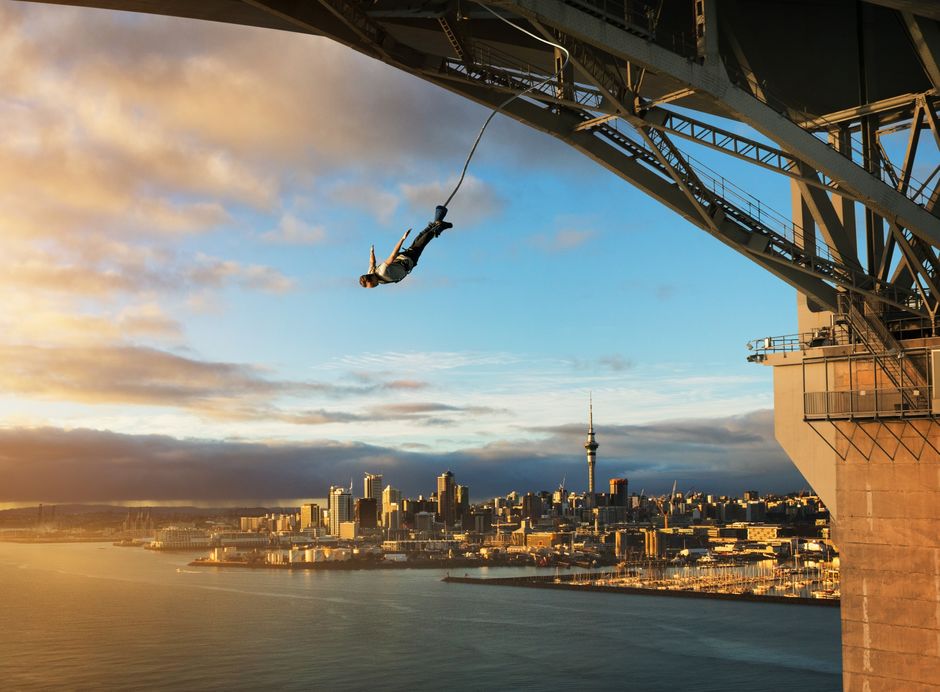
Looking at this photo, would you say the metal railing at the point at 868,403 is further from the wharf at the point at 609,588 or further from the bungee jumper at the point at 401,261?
the wharf at the point at 609,588

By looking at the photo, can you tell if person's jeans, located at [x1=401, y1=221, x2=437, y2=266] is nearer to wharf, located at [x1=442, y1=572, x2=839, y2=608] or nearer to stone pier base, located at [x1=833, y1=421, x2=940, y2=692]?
stone pier base, located at [x1=833, y1=421, x2=940, y2=692]

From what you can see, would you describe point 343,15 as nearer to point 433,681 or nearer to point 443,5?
point 443,5

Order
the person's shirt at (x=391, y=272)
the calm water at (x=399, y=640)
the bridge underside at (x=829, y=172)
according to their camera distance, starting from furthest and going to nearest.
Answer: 1. the calm water at (x=399, y=640)
2. the bridge underside at (x=829, y=172)
3. the person's shirt at (x=391, y=272)

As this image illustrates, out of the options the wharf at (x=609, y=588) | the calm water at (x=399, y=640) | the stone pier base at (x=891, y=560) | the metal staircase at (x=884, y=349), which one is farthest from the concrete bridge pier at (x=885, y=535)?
the wharf at (x=609, y=588)

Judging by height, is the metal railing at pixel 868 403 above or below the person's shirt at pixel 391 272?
below

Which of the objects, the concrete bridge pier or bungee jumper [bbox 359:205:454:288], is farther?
the concrete bridge pier

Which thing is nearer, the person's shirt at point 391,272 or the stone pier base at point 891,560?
the person's shirt at point 391,272

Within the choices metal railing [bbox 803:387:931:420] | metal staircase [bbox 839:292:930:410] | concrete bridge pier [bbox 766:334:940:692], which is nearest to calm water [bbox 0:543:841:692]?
concrete bridge pier [bbox 766:334:940:692]
